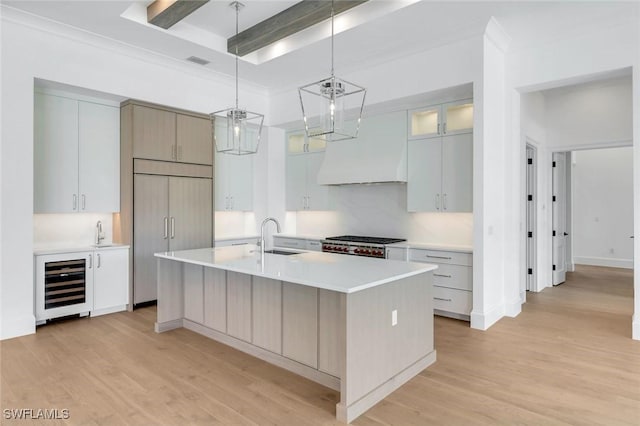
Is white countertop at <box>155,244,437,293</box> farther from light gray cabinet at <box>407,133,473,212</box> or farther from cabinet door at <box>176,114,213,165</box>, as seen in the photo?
cabinet door at <box>176,114,213,165</box>

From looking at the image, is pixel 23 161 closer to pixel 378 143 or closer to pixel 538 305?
pixel 378 143

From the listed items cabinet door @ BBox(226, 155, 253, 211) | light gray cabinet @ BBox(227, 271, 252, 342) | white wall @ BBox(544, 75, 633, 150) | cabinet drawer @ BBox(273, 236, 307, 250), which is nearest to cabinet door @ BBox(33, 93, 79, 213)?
cabinet door @ BBox(226, 155, 253, 211)

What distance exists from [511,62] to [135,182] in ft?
15.5

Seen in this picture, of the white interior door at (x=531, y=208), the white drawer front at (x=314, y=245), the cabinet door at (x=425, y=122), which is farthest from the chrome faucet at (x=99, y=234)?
the white interior door at (x=531, y=208)

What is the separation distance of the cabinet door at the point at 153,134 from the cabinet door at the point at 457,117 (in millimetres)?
3533

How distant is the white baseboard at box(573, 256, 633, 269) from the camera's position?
318 inches

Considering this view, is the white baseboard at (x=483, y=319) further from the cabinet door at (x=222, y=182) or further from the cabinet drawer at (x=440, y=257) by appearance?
the cabinet door at (x=222, y=182)

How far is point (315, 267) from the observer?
3.04 m

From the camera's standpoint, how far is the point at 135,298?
496 centimetres

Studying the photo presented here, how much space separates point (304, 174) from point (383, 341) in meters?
4.22

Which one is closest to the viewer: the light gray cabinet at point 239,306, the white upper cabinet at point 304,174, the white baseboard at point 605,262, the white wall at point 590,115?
the light gray cabinet at point 239,306

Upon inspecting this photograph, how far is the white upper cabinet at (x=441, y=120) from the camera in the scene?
4728 millimetres

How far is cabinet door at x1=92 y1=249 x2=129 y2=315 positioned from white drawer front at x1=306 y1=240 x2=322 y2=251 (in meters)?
2.60

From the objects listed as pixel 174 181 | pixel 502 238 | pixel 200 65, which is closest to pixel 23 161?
pixel 174 181
